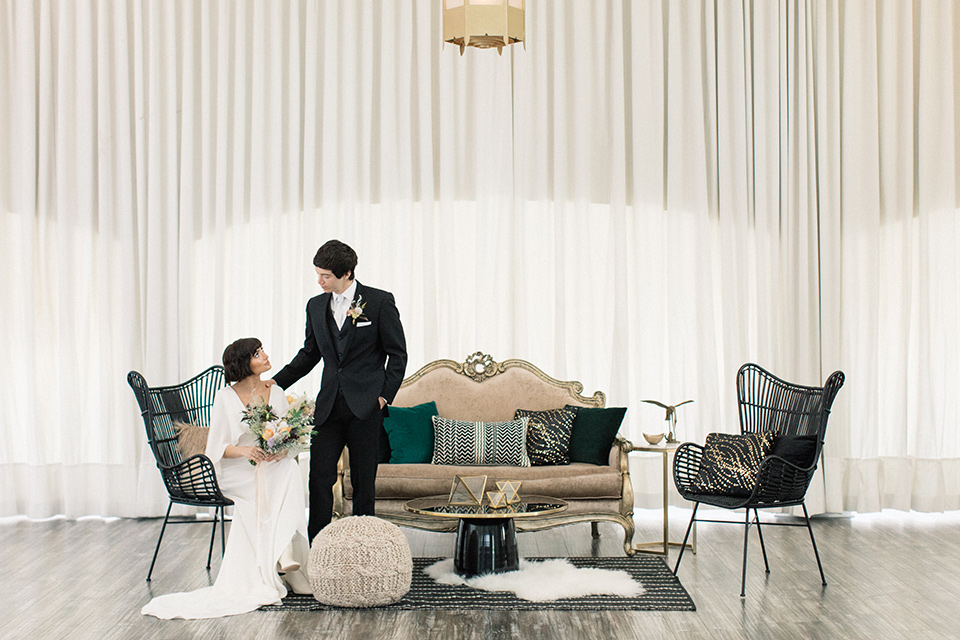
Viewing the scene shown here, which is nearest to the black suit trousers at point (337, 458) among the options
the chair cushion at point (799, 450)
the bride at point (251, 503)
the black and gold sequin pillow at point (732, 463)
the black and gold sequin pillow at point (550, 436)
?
the bride at point (251, 503)

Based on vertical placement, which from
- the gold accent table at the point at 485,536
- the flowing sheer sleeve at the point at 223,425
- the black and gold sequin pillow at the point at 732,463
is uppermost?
the flowing sheer sleeve at the point at 223,425

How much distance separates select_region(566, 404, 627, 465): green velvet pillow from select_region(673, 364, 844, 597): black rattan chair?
498mm

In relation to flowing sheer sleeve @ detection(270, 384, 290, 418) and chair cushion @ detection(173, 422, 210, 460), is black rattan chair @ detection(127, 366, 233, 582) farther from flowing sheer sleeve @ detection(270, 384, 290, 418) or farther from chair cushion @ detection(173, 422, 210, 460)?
flowing sheer sleeve @ detection(270, 384, 290, 418)

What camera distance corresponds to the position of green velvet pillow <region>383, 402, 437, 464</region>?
5.22m

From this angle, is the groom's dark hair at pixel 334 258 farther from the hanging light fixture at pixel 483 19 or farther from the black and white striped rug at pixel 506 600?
the black and white striped rug at pixel 506 600

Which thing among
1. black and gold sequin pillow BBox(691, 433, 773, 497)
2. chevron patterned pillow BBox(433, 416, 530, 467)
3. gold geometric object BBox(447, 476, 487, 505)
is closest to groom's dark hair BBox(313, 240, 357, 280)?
gold geometric object BBox(447, 476, 487, 505)

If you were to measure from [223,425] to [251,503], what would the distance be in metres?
0.39

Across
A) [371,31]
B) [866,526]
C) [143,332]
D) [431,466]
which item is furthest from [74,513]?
[866,526]

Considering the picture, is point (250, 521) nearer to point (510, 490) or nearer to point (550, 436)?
point (510, 490)

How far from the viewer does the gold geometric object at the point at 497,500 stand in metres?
4.20

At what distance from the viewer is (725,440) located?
4.68 m

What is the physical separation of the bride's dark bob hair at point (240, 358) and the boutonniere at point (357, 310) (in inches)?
17.9

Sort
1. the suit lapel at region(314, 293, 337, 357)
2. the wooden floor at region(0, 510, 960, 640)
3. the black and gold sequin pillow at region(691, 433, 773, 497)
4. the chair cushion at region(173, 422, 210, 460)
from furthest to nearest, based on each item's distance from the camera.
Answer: the chair cushion at region(173, 422, 210, 460), the black and gold sequin pillow at region(691, 433, 773, 497), the suit lapel at region(314, 293, 337, 357), the wooden floor at region(0, 510, 960, 640)

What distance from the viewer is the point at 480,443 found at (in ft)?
17.3
